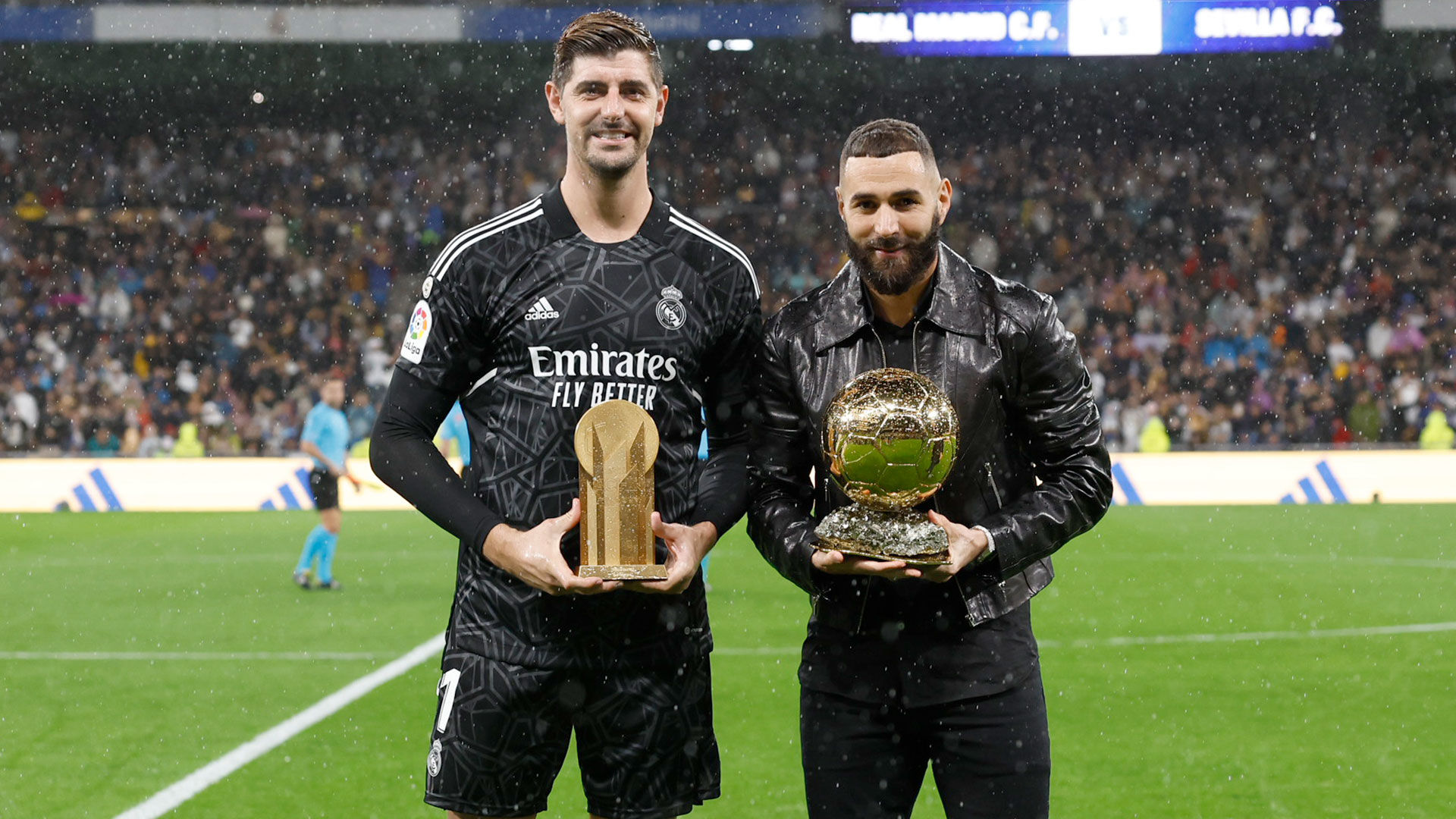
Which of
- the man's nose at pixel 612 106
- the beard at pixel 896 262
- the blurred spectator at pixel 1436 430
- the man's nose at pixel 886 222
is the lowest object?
the blurred spectator at pixel 1436 430

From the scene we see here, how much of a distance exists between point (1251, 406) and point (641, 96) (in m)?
19.4

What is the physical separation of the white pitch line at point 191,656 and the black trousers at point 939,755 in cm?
566

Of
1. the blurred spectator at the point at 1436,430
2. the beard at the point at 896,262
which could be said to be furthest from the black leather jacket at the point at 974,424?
the blurred spectator at the point at 1436,430

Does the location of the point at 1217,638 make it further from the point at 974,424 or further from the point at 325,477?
the point at 974,424

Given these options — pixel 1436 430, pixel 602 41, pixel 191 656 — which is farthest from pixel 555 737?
pixel 1436 430

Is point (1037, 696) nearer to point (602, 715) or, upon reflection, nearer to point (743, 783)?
point (602, 715)

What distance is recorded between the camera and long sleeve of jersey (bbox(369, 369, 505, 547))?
2.66 meters

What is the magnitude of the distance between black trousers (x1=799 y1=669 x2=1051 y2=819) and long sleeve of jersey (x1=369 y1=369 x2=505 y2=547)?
0.74 m

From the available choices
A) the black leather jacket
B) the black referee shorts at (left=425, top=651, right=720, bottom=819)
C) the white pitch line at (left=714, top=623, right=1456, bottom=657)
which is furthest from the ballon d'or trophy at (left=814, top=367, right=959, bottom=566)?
the white pitch line at (left=714, top=623, right=1456, bottom=657)

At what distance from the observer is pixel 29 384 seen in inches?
830

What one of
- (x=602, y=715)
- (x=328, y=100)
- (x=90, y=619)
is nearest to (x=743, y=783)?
(x=602, y=715)

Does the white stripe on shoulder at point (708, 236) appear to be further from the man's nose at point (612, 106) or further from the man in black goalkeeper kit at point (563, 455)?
the man's nose at point (612, 106)

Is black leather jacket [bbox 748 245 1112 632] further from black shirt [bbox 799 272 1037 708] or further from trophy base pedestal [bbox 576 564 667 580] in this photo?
trophy base pedestal [bbox 576 564 667 580]

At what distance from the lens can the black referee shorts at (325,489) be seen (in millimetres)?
10164
